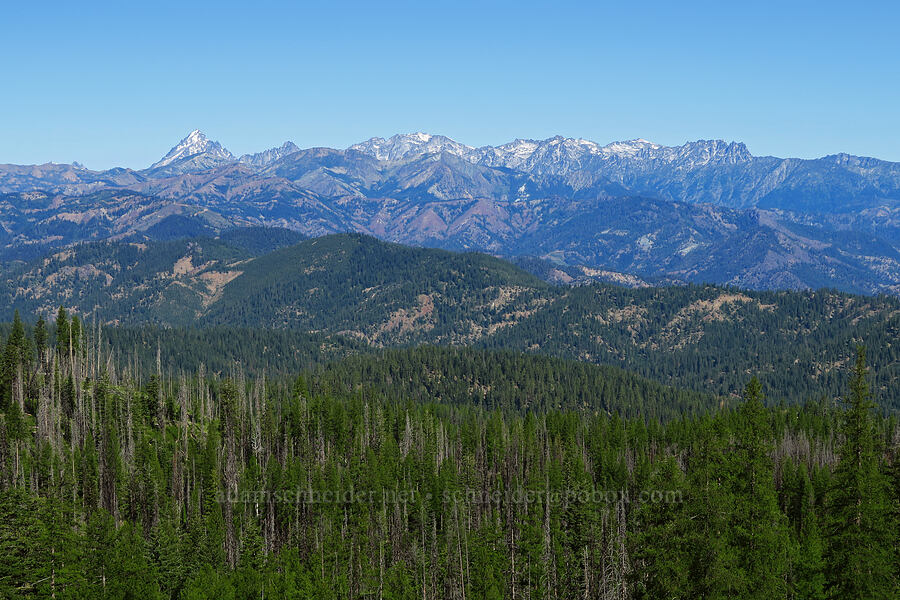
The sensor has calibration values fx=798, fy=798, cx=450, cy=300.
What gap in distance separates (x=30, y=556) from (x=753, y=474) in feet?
230

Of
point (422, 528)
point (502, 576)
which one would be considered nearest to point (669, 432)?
point (422, 528)

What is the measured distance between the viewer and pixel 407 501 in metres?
128

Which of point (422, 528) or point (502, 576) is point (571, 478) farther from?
point (502, 576)

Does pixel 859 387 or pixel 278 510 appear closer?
pixel 859 387

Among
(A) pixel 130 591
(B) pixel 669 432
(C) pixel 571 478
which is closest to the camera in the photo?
(A) pixel 130 591

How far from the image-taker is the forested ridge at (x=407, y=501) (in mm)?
61875

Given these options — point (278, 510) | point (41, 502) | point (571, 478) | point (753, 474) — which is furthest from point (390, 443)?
point (753, 474)

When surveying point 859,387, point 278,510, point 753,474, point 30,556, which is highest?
point 859,387

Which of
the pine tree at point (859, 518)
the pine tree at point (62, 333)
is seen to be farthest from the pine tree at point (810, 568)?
the pine tree at point (62, 333)

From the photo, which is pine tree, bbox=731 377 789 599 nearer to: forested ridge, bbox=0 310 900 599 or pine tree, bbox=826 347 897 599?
forested ridge, bbox=0 310 900 599

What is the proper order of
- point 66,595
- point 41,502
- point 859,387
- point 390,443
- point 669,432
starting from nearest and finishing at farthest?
point 859,387 < point 66,595 < point 41,502 < point 390,443 < point 669,432

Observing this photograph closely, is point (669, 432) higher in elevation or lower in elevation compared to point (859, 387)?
lower

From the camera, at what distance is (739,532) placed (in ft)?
208

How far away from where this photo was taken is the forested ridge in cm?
6188
